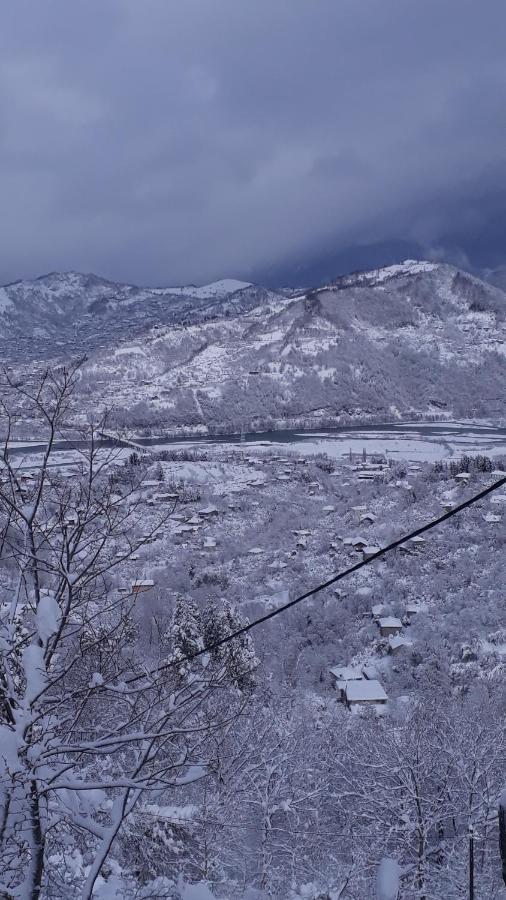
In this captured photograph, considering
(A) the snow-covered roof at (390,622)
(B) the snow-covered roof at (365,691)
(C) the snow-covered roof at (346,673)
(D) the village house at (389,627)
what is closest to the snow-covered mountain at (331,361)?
(A) the snow-covered roof at (390,622)

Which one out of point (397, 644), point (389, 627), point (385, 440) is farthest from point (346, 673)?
point (385, 440)

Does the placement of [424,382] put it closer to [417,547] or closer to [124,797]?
[417,547]

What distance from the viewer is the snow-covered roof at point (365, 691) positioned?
43.3 ft

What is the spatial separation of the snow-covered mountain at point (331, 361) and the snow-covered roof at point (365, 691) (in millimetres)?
68619

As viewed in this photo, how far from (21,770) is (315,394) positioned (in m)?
96.5

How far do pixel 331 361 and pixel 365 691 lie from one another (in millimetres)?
96371

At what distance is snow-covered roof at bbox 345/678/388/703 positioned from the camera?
1319 centimetres

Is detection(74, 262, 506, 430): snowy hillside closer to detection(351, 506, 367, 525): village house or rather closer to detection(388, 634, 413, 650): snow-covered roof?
detection(351, 506, 367, 525): village house

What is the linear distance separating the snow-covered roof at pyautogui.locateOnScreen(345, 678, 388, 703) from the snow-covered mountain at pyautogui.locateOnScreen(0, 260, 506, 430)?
225ft

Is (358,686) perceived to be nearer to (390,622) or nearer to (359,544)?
(390,622)

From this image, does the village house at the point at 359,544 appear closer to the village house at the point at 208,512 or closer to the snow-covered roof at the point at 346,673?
the snow-covered roof at the point at 346,673

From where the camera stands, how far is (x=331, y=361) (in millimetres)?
106000

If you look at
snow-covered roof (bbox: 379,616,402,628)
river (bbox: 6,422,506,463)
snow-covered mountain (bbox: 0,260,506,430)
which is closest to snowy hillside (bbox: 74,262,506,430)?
snow-covered mountain (bbox: 0,260,506,430)

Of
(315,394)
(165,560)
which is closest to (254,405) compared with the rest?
(315,394)
